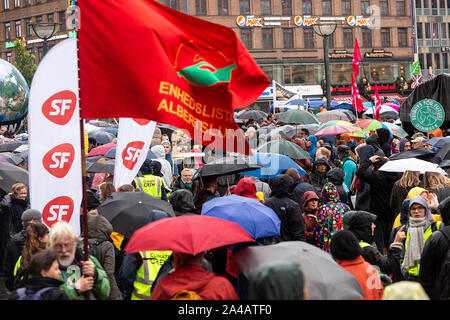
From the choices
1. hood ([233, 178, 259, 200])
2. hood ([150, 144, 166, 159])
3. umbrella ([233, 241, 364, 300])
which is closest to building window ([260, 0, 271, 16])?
hood ([150, 144, 166, 159])

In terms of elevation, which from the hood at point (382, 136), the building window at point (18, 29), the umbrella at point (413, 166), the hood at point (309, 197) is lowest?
the hood at point (309, 197)

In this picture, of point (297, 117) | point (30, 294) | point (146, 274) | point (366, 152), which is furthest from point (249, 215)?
point (297, 117)

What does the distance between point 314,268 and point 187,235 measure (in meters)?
0.85

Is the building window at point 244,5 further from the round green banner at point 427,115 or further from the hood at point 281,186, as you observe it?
the hood at point 281,186

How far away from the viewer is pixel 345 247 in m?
5.76

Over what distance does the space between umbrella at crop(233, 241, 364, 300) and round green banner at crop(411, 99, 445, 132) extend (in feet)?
30.9

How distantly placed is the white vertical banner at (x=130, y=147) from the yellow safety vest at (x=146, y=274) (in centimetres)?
267

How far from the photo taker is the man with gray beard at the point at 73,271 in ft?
17.1

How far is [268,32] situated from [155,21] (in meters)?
63.3

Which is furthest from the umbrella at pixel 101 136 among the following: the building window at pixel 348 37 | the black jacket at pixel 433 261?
the building window at pixel 348 37

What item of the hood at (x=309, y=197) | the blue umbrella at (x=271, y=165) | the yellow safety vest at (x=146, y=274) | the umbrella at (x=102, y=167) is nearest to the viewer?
the yellow safety vest at (x=146, y=274)

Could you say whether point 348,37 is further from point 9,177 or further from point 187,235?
point 187,235

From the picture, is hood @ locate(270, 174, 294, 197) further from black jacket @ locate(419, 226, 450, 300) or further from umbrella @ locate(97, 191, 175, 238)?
black jacket @ locate(419, 226, 450, 300)
